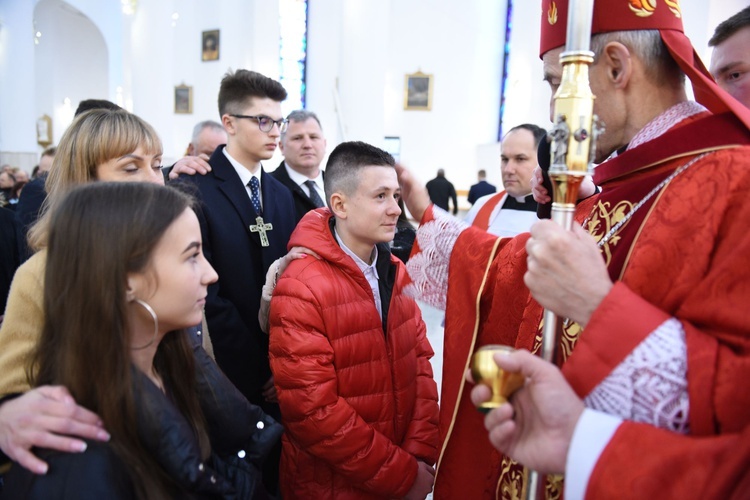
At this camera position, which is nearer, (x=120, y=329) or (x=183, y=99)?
(x=120, y=329)

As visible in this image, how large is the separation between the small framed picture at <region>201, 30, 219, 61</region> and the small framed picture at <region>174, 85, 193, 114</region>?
81cm

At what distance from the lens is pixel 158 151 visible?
2.02 meters

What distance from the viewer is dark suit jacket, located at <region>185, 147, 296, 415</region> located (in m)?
2.40

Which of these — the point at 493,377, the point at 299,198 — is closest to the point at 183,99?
the point at 299,198

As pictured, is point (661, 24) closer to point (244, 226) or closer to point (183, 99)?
point (244, 226)

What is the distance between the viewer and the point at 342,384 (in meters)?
1.98

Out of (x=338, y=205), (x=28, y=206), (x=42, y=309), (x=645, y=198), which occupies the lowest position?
(x=42, y=309)

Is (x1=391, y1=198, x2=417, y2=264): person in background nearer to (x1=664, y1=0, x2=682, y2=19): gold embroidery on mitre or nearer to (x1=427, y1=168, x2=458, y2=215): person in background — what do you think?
(x1=664, y1=0, x2=682, y2=19): gold embroidery on mitre

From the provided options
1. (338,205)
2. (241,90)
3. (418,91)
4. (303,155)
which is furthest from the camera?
(418,91)

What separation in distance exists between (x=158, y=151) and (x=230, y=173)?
27.4 inches

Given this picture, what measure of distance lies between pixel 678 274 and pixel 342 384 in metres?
1.26

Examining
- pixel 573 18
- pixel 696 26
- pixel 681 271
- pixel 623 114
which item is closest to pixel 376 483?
pixel 681 271

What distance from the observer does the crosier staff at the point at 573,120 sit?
956 millimetres

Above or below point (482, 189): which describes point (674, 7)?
above
